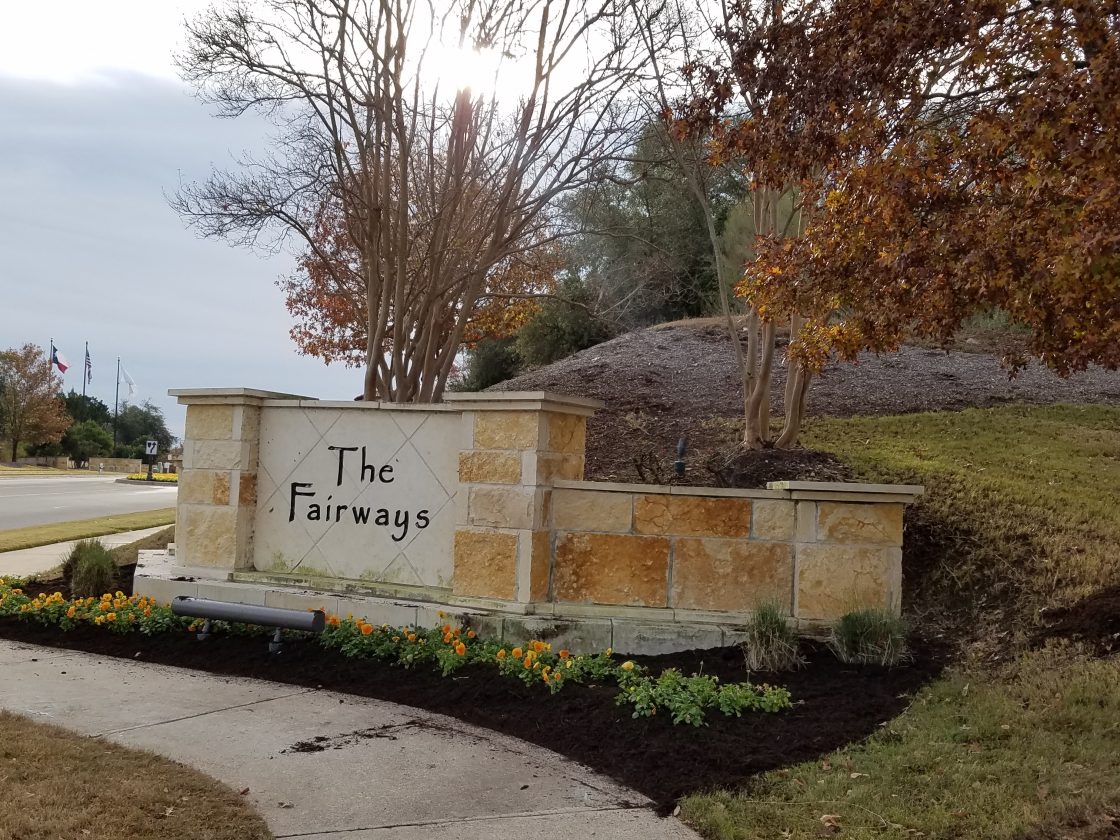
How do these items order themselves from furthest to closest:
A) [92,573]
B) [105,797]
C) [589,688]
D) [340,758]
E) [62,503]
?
[62,503] → [92,573] → [589,688] → [340,758] → [105,797]

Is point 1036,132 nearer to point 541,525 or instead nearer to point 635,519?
point 635,519

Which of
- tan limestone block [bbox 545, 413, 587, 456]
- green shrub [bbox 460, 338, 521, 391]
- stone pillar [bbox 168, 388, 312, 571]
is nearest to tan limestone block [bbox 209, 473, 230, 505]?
stone pillar [bbox 168, 388, 312, 571]

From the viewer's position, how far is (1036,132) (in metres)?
4.81

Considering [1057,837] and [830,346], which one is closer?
[1057,837]

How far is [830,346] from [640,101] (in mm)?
4222

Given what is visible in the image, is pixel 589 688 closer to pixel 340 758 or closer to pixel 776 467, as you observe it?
pixel 340 758

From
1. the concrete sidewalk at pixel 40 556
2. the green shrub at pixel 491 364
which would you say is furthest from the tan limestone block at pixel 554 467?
the green shrub at pixel 491 364

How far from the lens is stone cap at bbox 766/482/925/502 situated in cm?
607

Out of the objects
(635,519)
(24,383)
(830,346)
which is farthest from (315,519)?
(24,383)

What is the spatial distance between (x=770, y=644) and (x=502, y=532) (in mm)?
1964

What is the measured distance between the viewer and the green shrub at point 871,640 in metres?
5.72

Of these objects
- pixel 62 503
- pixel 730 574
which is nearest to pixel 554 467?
pixel 730 574

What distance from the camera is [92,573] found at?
7.93 meters

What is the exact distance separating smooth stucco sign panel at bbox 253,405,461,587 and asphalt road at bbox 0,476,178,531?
10.3m
